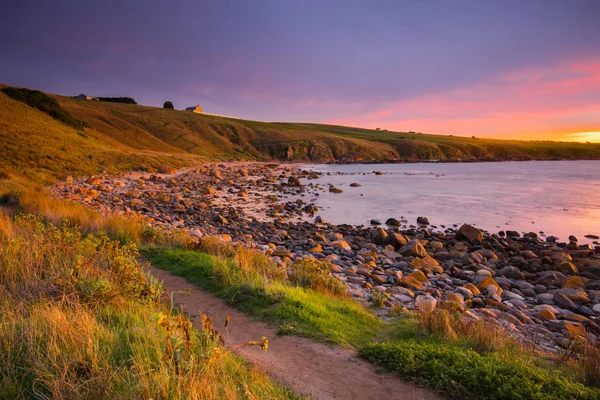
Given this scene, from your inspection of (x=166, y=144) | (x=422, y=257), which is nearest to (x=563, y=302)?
(x=422, y=257)

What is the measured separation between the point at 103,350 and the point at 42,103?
56.7m

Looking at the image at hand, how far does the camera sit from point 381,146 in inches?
4451

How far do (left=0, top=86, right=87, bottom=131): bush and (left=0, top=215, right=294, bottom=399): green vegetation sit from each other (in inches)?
1950

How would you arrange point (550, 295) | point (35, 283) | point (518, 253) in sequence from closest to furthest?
point (35, 283) → point (550, 295) → point (518, 253)

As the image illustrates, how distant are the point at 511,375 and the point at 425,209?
24654mm

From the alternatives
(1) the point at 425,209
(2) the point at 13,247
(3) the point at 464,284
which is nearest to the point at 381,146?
(1) the point at 425,209

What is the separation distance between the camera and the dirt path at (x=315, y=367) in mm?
4414

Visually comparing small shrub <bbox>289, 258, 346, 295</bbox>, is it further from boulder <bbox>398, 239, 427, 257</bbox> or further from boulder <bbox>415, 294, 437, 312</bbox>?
boulder <bbox>398, 239, 427, 257</bbox>

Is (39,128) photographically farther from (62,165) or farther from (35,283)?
(35,283)

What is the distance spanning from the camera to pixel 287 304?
22.2ft

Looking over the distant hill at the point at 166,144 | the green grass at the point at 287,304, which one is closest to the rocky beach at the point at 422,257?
the green grass at the point at 287,304

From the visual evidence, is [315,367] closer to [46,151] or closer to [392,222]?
[392,222]

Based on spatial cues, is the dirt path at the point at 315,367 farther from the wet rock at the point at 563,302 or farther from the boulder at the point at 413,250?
the boulder at the point at 413,250

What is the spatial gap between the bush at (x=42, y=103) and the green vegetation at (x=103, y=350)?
49.5m
